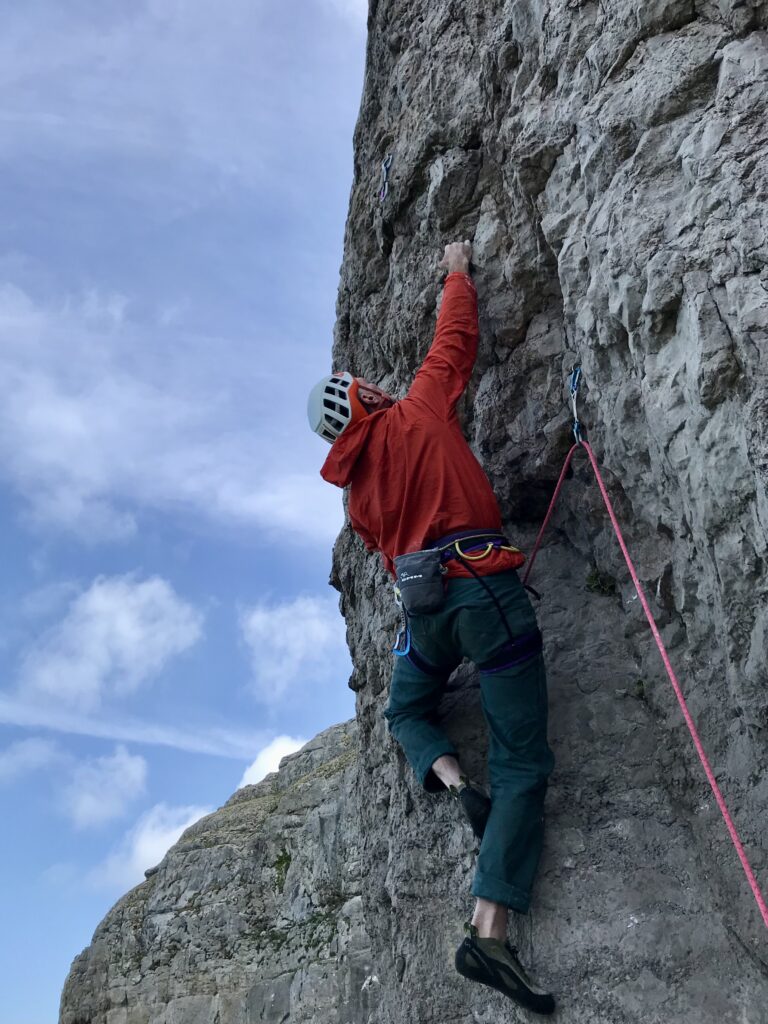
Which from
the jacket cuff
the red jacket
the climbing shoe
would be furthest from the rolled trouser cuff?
the jacket cuff

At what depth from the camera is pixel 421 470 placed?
4.90m

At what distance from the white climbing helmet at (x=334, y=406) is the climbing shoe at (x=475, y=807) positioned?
6.94 ft

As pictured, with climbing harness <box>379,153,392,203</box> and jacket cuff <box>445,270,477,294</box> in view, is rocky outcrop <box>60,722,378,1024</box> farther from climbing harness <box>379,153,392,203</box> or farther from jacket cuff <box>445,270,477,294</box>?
jacket cuff <box>445,270,477,294</box>

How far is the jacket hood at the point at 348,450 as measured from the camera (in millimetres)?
5035

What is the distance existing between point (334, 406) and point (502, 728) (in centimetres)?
205

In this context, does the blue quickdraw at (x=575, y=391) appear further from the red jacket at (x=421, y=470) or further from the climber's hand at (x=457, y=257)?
the climber's hand at (x=457, y=257)

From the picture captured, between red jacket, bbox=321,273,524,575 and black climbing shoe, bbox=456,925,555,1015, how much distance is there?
1.75 metres

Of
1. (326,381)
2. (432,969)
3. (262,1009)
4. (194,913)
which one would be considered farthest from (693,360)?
(194,913)

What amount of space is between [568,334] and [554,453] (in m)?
0.71

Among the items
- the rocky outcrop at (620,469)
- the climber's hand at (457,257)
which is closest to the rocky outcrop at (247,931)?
the rocky outcrop at (620,469)

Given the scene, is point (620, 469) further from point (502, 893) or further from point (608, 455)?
point (502, 893)

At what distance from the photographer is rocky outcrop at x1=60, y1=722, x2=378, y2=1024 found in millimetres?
19078

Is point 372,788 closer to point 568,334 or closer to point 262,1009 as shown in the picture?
point 568,334

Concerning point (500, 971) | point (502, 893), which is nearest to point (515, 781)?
point (502, 893)
